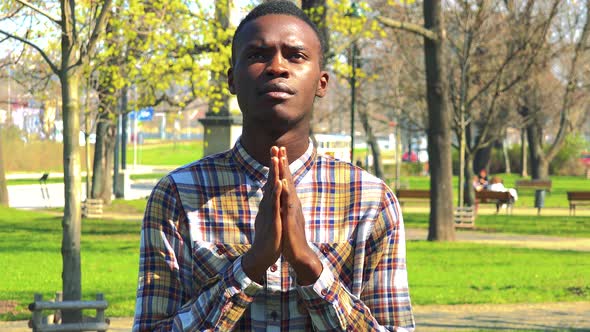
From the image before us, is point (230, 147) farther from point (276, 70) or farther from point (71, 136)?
point (276, 70)

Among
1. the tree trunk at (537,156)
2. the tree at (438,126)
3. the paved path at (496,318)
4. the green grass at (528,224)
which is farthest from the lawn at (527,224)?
the tree trunk at (537,156)

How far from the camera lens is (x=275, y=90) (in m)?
2.30

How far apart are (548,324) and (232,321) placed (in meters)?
10.4

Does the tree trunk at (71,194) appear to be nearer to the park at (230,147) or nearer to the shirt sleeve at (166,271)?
the park at (230,147)

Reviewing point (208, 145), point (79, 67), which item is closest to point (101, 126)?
point (208, 145)

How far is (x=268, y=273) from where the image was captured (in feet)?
7.57

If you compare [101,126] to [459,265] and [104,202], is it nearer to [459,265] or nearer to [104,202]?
[104,202]

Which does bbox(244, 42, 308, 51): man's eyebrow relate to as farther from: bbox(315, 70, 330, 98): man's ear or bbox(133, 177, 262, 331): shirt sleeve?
bbox(133, 177, 262, 331): shirt sleeve

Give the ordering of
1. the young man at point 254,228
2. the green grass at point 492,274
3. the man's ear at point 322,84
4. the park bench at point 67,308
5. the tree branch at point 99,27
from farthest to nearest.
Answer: the green grass at point 492,274 → the tree branch at point 99,27 → the park bench at point 67,308 → the man's ear at point 322,84 → the young man at point 254,228

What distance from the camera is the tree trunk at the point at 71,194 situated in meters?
11.0

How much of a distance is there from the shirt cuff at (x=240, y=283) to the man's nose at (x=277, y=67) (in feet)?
1.26

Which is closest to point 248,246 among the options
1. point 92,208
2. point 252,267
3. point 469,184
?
point 252,267

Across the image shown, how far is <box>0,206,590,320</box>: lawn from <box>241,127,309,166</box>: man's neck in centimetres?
1034

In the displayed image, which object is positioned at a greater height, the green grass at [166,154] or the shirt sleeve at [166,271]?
the shirt sleeve at [166,271]
